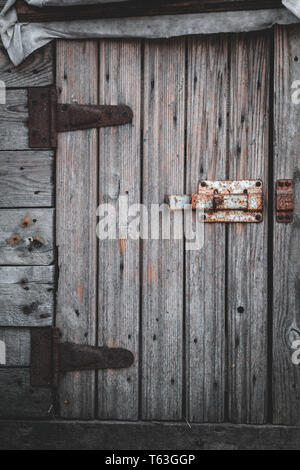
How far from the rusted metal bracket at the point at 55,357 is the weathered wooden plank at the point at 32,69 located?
977 millimetres

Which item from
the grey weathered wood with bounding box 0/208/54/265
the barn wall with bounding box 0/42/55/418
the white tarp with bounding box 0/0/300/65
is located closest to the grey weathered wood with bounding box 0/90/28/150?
the barn wall with bounding box 0/42/55/418

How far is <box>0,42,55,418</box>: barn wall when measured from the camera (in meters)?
1.67

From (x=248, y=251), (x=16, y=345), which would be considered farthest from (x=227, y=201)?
(x=16, y=345)

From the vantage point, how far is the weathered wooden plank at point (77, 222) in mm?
1659

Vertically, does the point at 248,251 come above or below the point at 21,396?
above

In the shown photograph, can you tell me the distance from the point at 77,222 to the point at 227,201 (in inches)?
23.3

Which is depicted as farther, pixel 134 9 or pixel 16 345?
pixel 16 345

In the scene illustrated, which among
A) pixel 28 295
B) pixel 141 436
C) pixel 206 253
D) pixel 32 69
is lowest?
pixel 141 436

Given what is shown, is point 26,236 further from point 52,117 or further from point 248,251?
point 248,251

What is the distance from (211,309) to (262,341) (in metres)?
0.23

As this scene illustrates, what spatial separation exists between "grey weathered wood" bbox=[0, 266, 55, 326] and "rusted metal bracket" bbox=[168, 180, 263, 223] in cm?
58

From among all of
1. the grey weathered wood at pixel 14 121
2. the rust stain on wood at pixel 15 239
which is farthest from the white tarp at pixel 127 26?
the rust stain on wood at pixel 15 239

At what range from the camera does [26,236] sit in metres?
1.68

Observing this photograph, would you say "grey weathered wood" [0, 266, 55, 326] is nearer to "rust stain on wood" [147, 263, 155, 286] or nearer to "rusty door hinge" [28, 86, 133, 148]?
"rust stain on wood" [147, 263, 155, 286]
